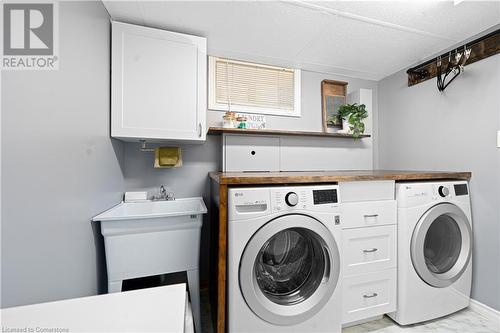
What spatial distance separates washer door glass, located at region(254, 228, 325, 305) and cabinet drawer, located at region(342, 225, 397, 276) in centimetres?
21

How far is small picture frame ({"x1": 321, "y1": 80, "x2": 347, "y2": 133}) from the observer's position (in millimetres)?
2266

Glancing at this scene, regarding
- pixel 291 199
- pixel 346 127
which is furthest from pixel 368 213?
pixel 346 127

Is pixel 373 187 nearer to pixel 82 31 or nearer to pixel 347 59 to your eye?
pixel 347 59

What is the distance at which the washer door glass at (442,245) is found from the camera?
140cm

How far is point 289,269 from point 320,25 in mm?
1791

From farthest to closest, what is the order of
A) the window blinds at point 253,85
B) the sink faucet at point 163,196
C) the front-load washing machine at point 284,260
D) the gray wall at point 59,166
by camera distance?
the window blinds at point 253,85 → the sink faucet at point 163,196 → the front-load washing machine at point 284,260 → the gray wall at point 59,166

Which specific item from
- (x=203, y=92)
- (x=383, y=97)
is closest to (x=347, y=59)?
(x=383, y=97)

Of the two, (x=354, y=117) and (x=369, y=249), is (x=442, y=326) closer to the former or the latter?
(x=369, y=249)

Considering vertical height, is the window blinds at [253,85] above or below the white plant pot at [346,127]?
above

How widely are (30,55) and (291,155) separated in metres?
1.88

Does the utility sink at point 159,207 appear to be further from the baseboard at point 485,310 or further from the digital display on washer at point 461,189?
the baseboard at point 485,310

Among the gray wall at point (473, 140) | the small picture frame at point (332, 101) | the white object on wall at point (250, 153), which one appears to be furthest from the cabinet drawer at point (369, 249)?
the small picture frame at point (332, 101)

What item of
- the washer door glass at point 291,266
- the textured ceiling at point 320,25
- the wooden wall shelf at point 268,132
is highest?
the textured ceiling at point 320,25

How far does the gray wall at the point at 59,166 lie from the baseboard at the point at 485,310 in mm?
2694
